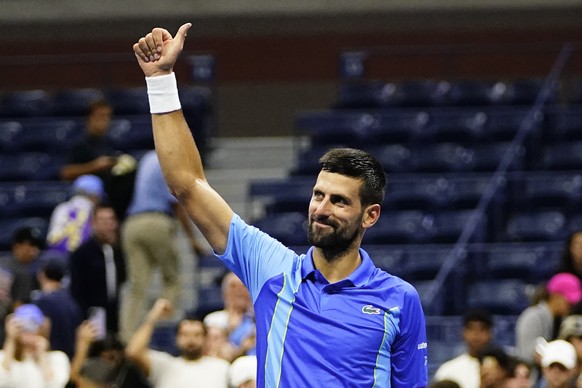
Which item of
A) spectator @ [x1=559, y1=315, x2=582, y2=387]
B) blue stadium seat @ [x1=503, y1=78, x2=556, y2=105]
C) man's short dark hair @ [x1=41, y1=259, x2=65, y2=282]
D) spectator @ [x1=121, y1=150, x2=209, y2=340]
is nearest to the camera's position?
spectator @ [x1=559, y1=315, x2=582, y2=387]

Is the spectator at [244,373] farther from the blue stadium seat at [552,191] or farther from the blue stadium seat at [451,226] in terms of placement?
the blue stadium seat at [552,191]

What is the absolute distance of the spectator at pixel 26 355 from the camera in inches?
357

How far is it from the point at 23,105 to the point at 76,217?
157 inches

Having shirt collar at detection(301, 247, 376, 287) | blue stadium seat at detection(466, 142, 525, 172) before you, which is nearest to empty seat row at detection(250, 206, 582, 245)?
blue stadium seat at detection(466, 142, 525, 172)

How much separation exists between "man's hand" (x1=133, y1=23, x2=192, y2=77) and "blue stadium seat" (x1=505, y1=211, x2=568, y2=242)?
8958mm

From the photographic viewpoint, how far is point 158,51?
15.1ft

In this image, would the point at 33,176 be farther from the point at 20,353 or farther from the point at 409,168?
the point at 20,353

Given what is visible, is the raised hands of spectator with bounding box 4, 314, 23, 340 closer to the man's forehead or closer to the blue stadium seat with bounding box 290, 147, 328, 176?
the man's forehead

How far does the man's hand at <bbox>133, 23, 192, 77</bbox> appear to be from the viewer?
180 inches

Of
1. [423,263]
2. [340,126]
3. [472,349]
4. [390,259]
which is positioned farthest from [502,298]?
[340,126]

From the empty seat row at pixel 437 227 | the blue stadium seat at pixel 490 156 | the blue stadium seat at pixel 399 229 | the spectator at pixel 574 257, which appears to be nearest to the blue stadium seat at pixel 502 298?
the empty seat row at pixel 437 227

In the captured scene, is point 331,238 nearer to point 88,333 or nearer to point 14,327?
point 14,327

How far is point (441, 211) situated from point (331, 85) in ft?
14.7

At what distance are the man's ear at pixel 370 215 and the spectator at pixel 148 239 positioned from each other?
774 cm
